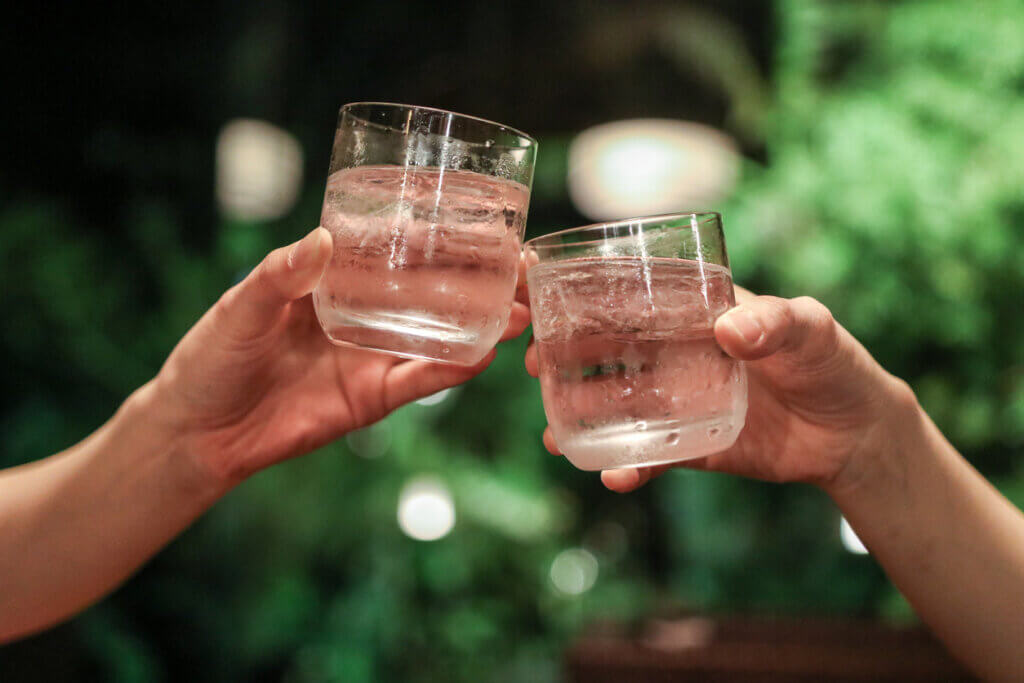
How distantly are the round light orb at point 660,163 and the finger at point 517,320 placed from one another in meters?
2.31

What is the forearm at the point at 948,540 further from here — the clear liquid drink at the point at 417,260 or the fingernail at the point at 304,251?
the fingernail at the point at 304,251

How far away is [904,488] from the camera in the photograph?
1.39 metres

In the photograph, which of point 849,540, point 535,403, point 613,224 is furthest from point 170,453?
point 849,540

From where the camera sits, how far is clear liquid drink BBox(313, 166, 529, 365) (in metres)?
1.17

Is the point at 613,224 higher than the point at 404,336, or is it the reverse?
the point at 613,224

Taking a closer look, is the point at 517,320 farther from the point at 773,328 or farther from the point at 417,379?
the point at 773,328

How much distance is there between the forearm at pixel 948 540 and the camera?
4.42 ft

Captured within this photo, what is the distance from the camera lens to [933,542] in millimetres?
1382

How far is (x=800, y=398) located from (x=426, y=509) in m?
2.93

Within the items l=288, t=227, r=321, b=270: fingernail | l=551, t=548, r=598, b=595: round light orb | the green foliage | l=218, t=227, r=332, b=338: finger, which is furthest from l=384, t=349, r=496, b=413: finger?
l=551, t=548, r=598, b=595: round light orb

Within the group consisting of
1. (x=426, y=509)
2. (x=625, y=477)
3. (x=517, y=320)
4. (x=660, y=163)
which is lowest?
(x=426, y=509)

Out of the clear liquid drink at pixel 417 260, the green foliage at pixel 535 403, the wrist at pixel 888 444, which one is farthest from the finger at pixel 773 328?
the green foliage at pixel 535 403

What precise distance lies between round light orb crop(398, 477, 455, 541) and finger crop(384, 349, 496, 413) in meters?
2.52

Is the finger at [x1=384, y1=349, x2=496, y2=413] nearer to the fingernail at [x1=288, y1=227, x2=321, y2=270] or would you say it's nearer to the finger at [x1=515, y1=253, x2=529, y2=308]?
the finger at [x1=515, y1=253, x2=529, y2=308]
